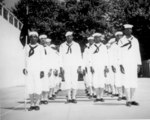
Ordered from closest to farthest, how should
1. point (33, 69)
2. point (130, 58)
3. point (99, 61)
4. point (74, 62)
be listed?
point (33, 69), point (130, 58), point (74, 62), point (99, 61)

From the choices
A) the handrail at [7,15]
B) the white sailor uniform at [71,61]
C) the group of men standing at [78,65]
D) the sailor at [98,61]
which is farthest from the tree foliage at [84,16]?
the white sailor uniform at [71,61]

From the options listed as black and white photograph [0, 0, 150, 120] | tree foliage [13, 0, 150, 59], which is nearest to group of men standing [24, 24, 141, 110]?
black and white photograph [0, 0, 150, 120]

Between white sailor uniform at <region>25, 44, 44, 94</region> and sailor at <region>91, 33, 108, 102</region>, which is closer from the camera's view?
white sailor uniform at <region>25, 44, 44, 94</region>

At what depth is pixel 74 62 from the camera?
506 inches

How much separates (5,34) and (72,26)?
2564cm

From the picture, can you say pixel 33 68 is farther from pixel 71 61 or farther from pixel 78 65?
pixel 78 65

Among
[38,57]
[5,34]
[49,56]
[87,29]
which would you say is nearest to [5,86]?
[5,34]

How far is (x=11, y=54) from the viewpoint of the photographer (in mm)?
26125

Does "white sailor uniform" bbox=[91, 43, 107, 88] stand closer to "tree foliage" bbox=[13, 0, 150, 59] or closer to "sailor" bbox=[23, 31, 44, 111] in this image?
"sailor" bbox=[23, 31, 44, 111]

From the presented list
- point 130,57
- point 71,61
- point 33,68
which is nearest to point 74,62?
point 71,61

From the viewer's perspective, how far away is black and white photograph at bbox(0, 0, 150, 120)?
10.5 metres

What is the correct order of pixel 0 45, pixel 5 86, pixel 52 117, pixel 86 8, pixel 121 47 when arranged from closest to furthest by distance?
pixel 52 117, pixel 121 47, pixel 0 45, pixel 5 86, pixel 86 8

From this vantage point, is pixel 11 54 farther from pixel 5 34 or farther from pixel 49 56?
pixel 49 56

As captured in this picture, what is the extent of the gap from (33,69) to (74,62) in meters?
2.62
